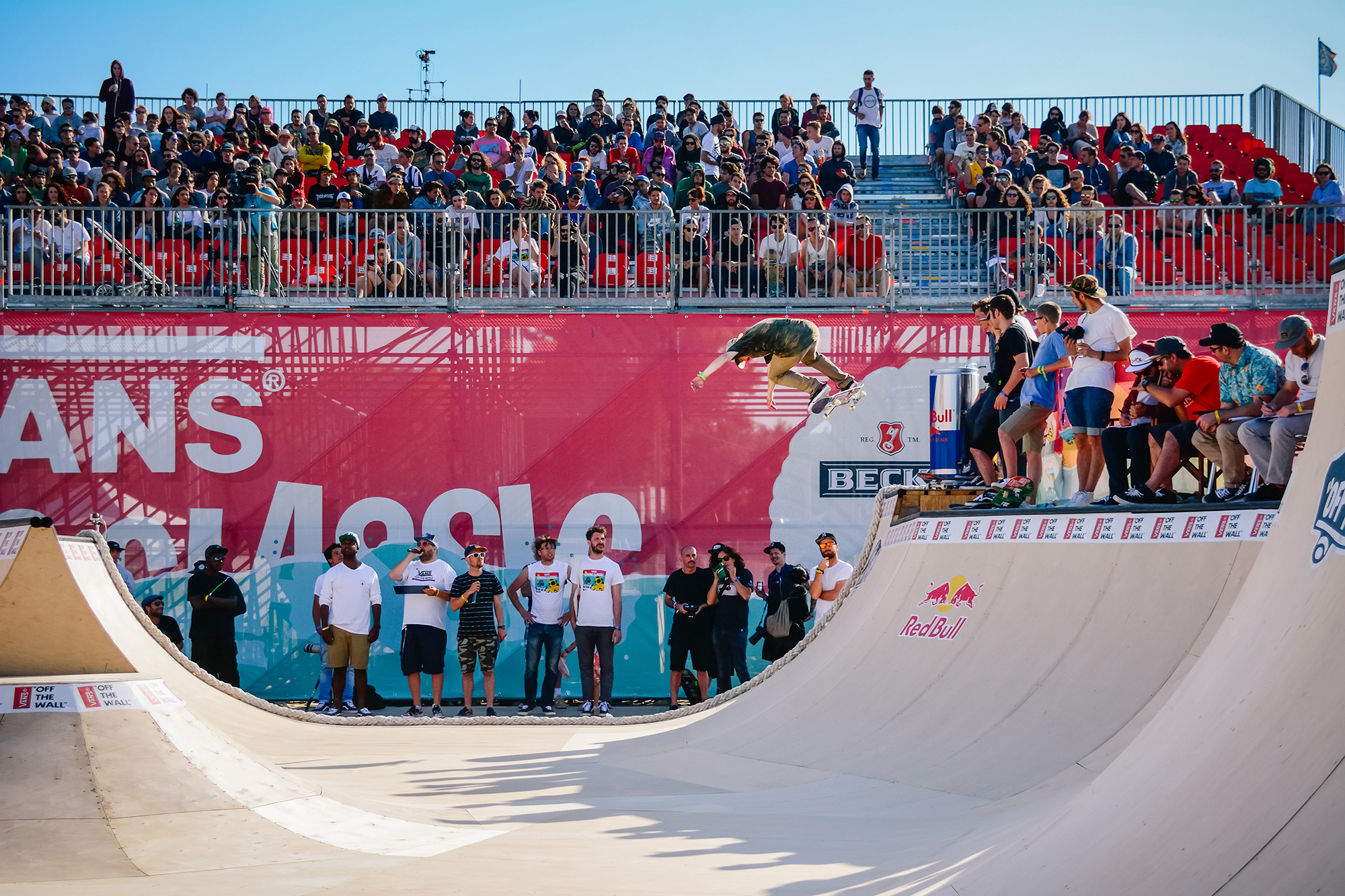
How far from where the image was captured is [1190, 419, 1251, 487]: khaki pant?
23.2 ft

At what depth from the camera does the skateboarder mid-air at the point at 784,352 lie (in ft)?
39.8

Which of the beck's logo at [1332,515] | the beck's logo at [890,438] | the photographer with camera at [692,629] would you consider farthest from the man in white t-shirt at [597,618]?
the beck's logo at [1332,515]

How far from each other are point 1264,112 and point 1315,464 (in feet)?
67.0

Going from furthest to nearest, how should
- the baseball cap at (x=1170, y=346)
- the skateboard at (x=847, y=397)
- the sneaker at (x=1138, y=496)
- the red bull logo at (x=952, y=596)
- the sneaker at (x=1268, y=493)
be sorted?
the skateboard at (x=847, y=397) → the red bull logo at (x=952, y=596) → the baseball cap at (x=1170, y=346) → the sneaker at (x=1138, y=496) → the sneaker at (x=1268, y=493)

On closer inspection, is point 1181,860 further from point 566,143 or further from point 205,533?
point 566,143

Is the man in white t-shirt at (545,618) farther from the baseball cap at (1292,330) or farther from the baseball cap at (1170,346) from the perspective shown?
the baseball cap at (1292,330)

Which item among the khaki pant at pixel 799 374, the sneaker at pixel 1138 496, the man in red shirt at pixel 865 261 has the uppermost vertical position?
the man in red shirt at pixel 865 261

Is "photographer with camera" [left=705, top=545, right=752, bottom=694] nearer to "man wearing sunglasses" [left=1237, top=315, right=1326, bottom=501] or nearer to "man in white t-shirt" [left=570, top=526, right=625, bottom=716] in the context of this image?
"man in white t-shirt" [left=570, top=526, right=625, bottom=716]

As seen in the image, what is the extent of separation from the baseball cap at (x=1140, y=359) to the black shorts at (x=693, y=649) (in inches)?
224

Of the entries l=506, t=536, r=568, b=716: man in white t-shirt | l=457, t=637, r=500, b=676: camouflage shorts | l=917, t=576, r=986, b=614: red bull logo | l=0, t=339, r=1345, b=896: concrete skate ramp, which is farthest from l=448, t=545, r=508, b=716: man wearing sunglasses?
l=917, t=576, r=986, b=614: red bull logo

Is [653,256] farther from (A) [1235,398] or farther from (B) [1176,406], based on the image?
(A) [1235,398]

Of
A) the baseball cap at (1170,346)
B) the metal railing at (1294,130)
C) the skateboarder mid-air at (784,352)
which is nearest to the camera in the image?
the baseball cap at (1170,346)

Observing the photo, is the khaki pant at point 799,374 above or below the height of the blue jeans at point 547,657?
above

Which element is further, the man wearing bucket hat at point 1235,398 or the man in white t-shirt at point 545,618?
the man in white t-shirt at point 545,618
